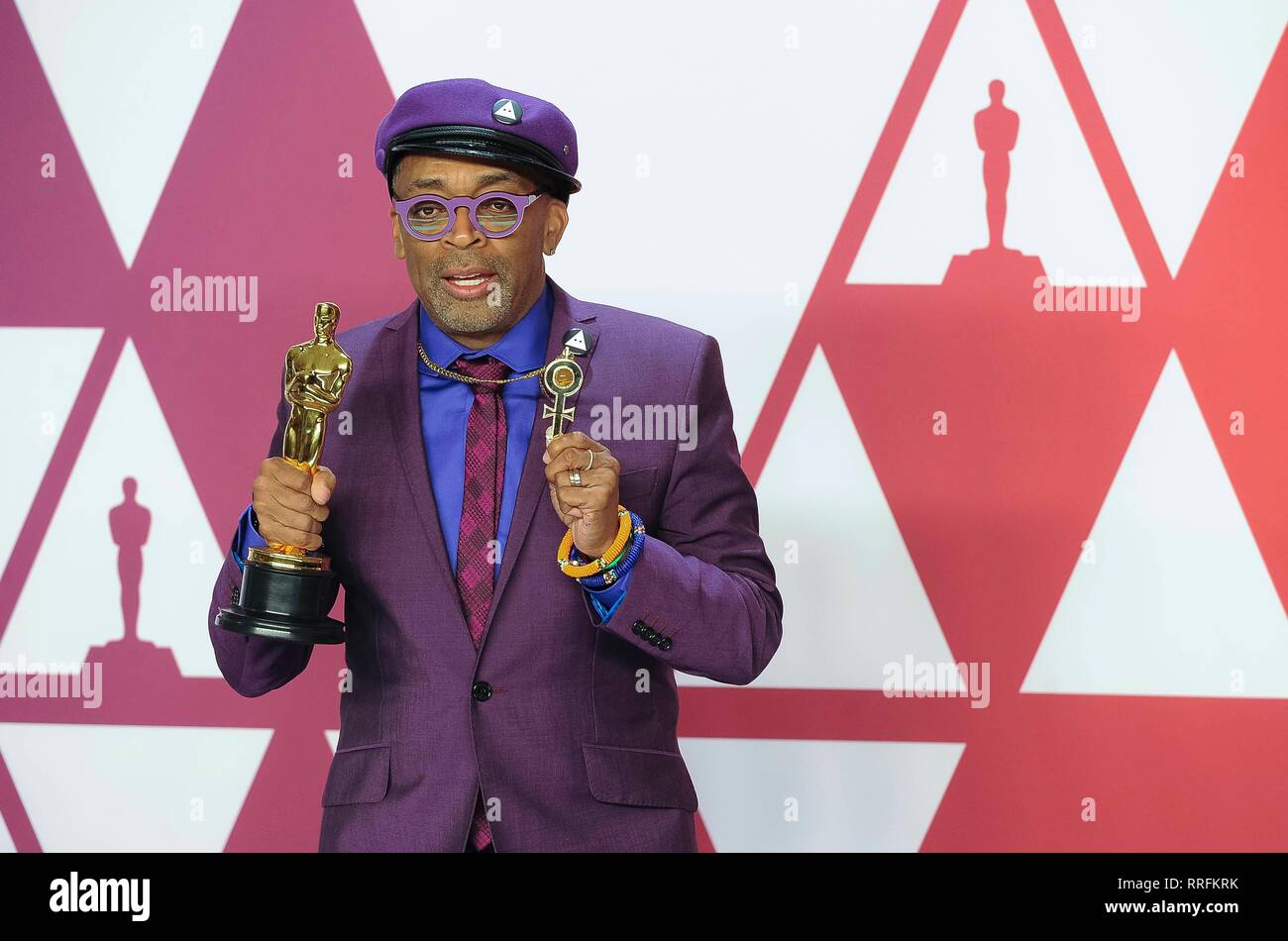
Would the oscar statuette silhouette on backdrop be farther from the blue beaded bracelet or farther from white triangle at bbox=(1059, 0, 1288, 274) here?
the blue beaded bracelet

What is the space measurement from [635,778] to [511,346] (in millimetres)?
683

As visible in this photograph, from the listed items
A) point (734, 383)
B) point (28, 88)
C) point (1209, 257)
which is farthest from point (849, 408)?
point (28, 88)

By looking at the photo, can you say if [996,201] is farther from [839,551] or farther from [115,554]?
[115,554]

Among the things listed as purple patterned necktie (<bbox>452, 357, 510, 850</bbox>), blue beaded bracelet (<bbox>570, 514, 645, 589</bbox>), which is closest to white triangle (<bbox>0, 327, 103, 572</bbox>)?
purple patterned necktie (<bbox>452, 357, 510, 850</bbox>)

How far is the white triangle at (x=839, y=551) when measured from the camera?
3.15 metres

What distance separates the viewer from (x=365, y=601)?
6.50ft

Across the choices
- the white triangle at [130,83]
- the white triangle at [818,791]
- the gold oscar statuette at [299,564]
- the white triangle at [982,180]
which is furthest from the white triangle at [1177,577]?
the white triangle at [130,83]

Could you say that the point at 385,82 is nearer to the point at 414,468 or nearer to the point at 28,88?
the point at 28,88

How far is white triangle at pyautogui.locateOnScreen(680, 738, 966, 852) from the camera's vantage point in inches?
125

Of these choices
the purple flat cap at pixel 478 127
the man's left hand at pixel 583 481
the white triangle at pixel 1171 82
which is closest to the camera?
the man's left hand at pixel 583 481

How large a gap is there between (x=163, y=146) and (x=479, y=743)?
2047 mm

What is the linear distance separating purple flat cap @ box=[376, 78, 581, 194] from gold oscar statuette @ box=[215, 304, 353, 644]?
0.34m

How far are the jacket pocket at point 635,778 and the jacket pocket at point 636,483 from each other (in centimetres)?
37

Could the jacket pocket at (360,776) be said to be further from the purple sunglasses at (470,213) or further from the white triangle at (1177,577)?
the white triangle at (1177,577)
